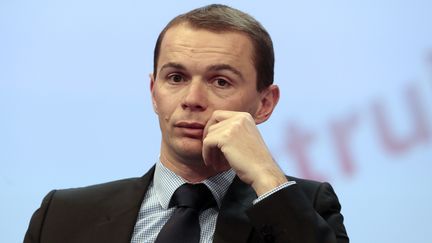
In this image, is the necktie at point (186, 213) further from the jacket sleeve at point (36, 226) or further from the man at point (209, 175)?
the jacket sleeve at point (36, 226)

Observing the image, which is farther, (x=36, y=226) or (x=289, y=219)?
(x=36, y=226)

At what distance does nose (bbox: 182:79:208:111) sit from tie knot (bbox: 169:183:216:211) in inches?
7.9

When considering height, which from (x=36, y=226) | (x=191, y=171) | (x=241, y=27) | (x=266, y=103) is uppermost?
(x=241, y=27)

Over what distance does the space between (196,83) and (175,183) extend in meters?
0.26

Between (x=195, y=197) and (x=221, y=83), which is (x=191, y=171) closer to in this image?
(x=195, y=197)

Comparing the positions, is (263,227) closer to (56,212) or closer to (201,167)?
(201,167)

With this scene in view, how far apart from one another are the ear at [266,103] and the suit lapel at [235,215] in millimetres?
176

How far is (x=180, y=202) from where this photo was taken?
6.17ft

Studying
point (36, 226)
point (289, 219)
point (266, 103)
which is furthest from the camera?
point (266, 103)

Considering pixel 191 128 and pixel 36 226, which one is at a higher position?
pixel 191 128

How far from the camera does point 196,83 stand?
183 cm

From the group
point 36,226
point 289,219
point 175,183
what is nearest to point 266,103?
point 175,183

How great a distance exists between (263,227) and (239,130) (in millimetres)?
234

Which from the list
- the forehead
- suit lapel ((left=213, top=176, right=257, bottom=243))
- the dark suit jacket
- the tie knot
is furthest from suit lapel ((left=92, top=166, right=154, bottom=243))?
the forehead
